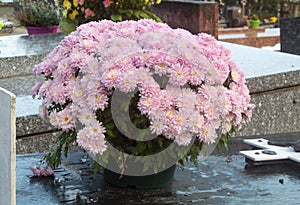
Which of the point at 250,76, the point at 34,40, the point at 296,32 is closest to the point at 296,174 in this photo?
the point at 250,76

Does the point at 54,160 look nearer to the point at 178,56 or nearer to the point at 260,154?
the point at 178,56

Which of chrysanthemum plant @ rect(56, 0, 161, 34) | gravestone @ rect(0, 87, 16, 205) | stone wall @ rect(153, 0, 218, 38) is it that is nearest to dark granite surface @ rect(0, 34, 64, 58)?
chrysanthemum plant @ rect(56, 0, 161, 34)

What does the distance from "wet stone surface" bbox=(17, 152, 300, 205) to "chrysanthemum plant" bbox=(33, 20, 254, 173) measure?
0.09 m

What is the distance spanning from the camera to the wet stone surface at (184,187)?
1.80m

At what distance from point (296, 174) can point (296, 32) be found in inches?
177

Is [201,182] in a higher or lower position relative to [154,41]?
lower

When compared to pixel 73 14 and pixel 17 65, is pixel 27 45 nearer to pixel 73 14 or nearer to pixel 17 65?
pixel 73 14

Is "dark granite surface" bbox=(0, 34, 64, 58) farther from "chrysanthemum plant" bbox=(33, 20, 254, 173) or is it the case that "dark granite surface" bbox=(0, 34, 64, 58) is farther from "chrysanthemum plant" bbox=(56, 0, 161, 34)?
"chrysanthemum plant" bbox=(33, 20, 254, 173)

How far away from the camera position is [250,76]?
3854 millimetres

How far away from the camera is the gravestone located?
58.0 inches

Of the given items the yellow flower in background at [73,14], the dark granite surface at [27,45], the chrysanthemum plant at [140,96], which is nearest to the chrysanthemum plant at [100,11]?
the yellow flower in background at [73,14]

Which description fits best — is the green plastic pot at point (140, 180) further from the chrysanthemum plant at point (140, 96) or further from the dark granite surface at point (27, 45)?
the dark granite surface at point (27, 45)

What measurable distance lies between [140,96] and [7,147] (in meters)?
0.37

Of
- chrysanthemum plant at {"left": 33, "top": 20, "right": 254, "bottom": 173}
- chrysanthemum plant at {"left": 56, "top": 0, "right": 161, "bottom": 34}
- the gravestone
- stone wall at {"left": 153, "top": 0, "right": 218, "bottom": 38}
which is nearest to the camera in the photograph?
the gravestone
